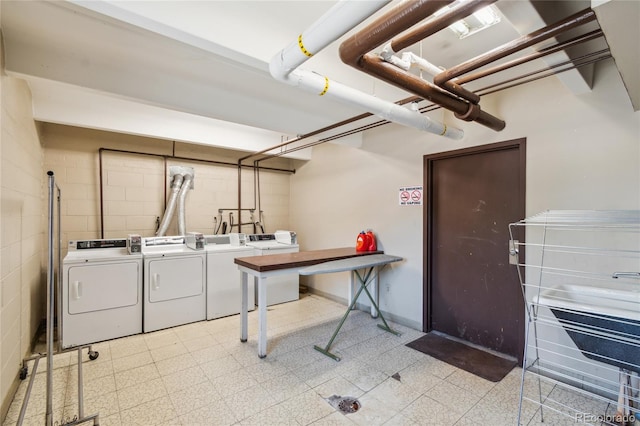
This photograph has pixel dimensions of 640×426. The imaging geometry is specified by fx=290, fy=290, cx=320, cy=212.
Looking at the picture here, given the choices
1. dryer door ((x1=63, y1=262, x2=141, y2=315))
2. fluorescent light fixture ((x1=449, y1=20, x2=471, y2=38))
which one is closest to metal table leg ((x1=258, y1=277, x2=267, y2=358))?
dryer door ((x1=63, y1=262, x2=141, y2=315))

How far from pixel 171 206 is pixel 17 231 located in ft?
6.33

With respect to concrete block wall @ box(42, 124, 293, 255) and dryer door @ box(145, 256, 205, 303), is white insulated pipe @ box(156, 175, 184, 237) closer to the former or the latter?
concrete block wall @ box(42, 124, 293, 255)

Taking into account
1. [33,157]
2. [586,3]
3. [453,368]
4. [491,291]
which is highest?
[586,3]

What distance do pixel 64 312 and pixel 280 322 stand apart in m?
2.31

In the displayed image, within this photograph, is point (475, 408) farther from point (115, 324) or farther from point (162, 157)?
point (162, 157)

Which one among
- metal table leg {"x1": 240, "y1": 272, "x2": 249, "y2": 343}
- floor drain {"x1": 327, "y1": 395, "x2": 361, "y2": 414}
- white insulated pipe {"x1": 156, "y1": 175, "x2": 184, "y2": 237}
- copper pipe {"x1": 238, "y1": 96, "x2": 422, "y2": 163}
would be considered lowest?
floor drain {"x1": 327, "y1": 395, "x2": 361, "y2": 414}

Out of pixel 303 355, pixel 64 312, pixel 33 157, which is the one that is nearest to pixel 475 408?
pixel 303 355

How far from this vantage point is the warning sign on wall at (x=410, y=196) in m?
3.50

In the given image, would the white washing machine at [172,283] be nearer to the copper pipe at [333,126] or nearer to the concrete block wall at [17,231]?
the concrete block wall at [17,231]

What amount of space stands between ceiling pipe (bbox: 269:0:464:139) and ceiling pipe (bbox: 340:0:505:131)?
0.41 feet

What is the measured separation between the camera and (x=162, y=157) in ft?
14.5

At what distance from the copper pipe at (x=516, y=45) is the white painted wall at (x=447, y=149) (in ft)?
3.52

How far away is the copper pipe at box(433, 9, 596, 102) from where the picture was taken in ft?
4.41

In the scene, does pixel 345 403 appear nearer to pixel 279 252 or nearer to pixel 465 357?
pixel 465 357
